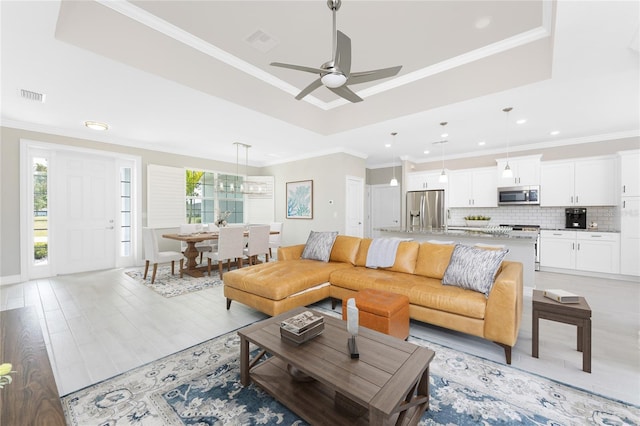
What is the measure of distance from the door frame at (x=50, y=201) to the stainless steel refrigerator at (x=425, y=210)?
20.6 ft

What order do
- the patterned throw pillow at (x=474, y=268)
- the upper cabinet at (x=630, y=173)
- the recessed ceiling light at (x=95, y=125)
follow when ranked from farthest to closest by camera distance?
1. the upper cabinet at (x=630, y=173)
2. the recessed ceiling light at (x=95, y=125)
3. the patterned throw pillow at (x=474, y=268)

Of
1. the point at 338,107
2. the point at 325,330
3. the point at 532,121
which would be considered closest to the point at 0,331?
the point at 325,330

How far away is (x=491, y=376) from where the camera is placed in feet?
6.45

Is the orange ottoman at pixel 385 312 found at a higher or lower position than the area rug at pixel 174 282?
higher

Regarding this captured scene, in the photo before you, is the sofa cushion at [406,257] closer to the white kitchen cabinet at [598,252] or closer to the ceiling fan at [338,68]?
the ceiling fan at [338,68]

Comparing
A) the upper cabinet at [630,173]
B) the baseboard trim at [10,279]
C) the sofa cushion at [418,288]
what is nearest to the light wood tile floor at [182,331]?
the baseboard trim at [10,279]

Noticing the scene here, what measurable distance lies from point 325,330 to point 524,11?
3429 millimetres

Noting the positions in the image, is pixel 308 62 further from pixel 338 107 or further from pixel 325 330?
pixel 325 330

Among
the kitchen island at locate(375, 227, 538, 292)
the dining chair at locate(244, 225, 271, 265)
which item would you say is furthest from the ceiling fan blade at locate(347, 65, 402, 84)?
the dining chair at locate(244, 225, 271, 265)

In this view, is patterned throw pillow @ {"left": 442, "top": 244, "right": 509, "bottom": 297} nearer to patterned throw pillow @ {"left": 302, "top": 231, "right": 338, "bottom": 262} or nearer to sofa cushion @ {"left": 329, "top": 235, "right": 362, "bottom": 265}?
sofa cushion @ {"left": 329, "top": 235, "right": 362, "bottom": 265}

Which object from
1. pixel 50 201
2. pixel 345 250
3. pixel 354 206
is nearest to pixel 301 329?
pixel 345 250

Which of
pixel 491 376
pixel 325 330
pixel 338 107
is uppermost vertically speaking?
pixel 338 107

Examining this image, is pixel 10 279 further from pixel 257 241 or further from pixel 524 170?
pixel 524 170

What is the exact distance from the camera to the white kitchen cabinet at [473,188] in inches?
241
